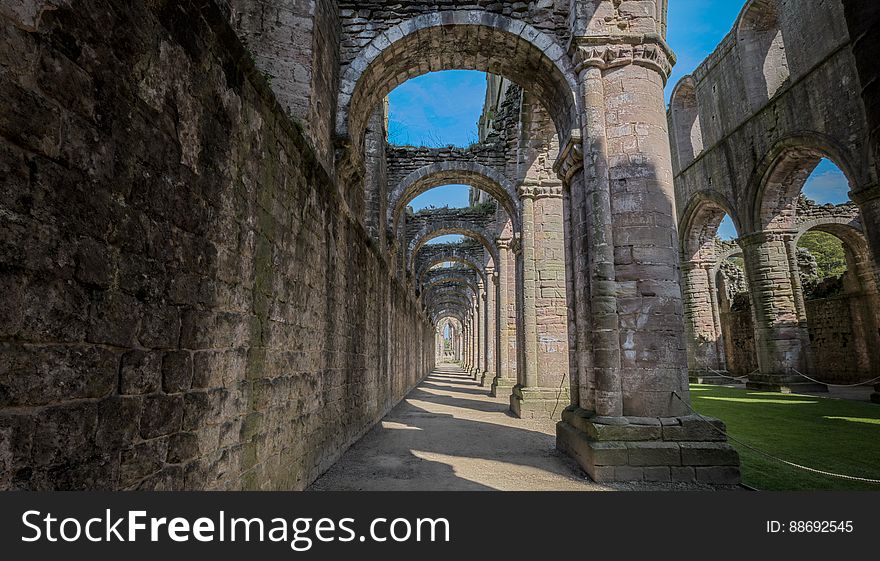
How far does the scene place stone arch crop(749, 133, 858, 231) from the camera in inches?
541

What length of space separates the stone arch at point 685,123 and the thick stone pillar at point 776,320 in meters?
6.95

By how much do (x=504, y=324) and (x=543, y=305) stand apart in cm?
541

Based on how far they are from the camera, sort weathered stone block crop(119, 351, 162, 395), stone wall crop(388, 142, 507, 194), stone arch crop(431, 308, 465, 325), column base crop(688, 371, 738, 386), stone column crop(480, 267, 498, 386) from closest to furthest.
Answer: weathered stone block crop(119, 351, 162, 395), stone wall crop(388, 142, 507, 194), column base crop(688, 371, 738, 386), stone column crop(480, 267, 498, 386), stone arch crop(431, 308, 465, 325)

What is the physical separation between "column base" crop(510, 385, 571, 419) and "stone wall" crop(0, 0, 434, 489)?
24.1 ft

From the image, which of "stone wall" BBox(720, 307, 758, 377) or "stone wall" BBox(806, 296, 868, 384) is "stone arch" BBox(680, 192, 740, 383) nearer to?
"stone wall" BBox(720, 307, 758, 377)

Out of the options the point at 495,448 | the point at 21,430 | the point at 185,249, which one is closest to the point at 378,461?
the point at 495,448

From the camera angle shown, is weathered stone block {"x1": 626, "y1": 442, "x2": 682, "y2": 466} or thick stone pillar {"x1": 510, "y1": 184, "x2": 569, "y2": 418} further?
thick stone pillar {"x1": 510, "y1": 184, "x2": 569, "y2": 418}

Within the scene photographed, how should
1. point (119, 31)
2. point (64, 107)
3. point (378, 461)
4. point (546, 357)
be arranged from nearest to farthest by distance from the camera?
point (64, 107)
point (119, 31)
point (378, 461)
point (546, 357)

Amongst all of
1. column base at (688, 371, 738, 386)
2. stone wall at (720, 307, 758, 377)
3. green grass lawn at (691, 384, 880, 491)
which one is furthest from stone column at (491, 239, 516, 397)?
stone wall at (720, 307, 758, 377)

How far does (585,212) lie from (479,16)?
3.53 metres

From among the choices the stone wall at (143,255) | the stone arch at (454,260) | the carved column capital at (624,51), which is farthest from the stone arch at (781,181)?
the stone wall at (143,255)

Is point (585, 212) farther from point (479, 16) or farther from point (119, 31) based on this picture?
point (119, 31)

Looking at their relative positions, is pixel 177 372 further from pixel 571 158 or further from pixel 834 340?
pixel 834 340

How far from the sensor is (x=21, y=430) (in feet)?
4.79
